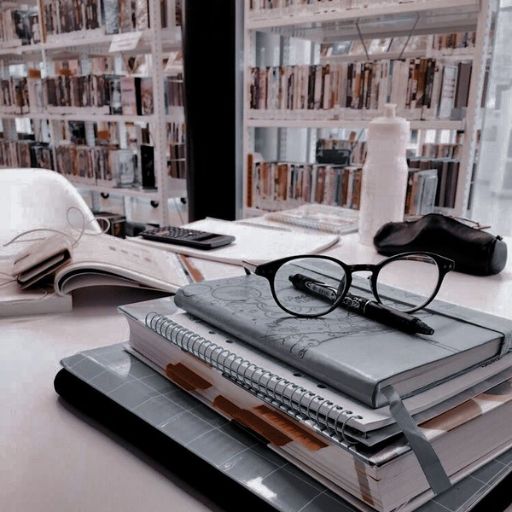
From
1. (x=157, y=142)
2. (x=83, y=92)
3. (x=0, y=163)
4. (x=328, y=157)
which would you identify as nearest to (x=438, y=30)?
(x=328, y=157)

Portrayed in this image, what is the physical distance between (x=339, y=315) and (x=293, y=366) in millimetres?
79

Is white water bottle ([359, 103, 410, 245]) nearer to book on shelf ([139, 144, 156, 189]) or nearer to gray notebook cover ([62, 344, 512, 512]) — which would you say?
gray notebook cover ([62, 344, 512, 512])

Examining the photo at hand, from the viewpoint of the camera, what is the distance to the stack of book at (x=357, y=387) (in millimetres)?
269

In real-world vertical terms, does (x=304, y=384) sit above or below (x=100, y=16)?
below

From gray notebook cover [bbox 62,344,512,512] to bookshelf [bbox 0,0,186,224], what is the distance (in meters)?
2.05

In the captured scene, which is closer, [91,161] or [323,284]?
[323,284]

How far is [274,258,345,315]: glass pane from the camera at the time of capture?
414 mm

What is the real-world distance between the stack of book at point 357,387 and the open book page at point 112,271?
20 cm

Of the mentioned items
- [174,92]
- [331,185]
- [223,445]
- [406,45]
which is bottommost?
[331,185]

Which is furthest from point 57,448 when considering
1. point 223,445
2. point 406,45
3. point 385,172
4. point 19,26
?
point 19,26

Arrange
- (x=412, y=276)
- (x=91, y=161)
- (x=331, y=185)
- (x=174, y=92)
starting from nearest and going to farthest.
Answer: (x=412, y=276) < (x=331, y=185) < (x=174, y=92) < (x=91, y=161)

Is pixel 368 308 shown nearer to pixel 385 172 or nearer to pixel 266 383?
pixel 266 383

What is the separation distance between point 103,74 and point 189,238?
7.74 feet

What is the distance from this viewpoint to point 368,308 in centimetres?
39
